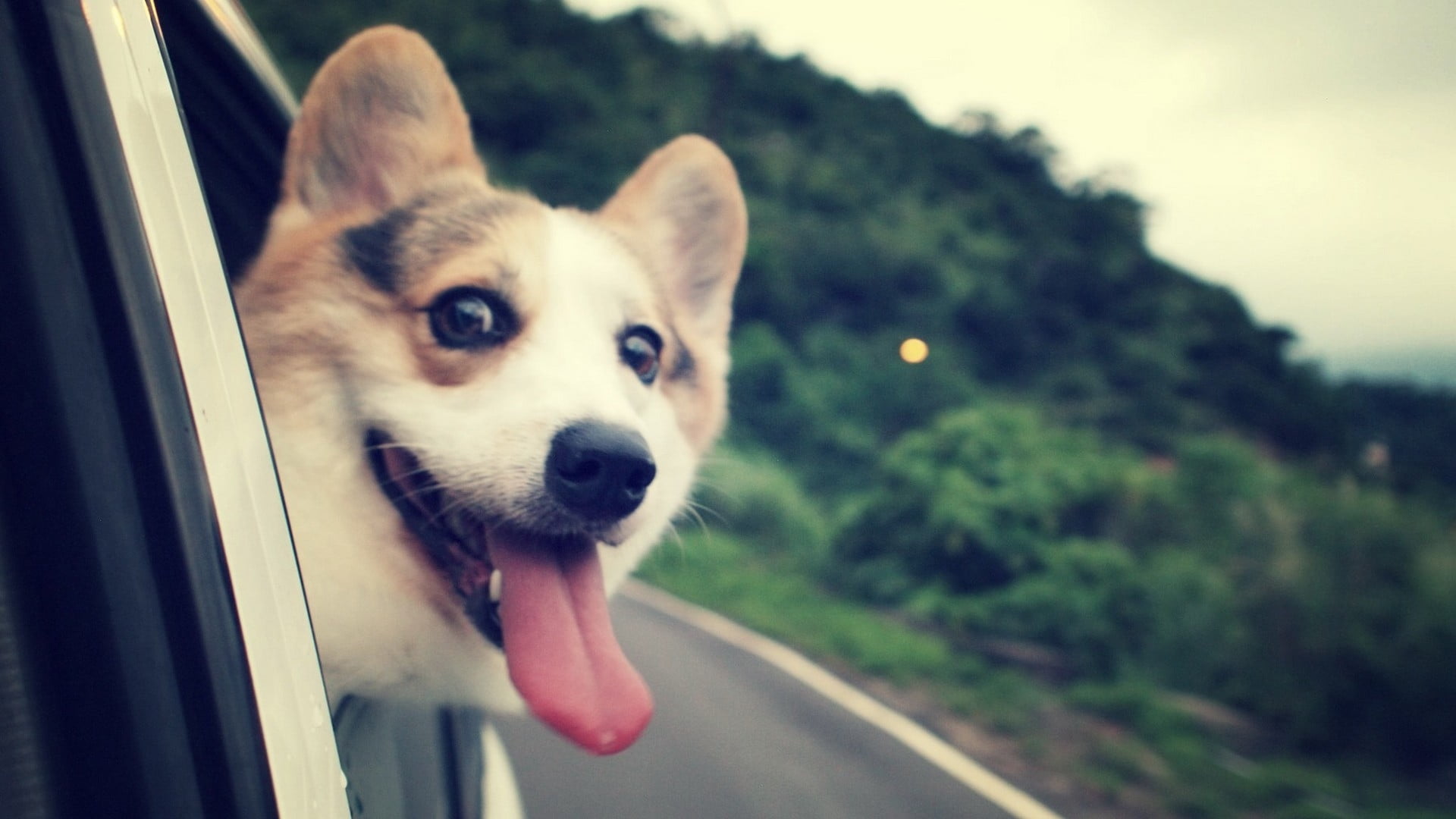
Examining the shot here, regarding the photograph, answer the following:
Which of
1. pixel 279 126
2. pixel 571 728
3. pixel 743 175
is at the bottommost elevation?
pixel 571 728

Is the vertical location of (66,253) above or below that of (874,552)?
above

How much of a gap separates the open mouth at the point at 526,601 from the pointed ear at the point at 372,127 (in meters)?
0.36

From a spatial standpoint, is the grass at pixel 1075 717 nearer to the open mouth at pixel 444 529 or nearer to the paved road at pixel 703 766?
the paved road at pixel 703 766

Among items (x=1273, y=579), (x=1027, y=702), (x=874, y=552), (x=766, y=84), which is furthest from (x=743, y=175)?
(x=874, y=552)

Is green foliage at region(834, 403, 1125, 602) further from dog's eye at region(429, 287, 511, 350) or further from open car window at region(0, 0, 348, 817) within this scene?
open car window at region(0, 0, 348, 817)

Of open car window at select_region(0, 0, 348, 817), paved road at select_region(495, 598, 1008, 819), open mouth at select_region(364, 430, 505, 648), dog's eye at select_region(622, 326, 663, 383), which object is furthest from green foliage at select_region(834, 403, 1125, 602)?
open car window at select_region(0, 0, 348, 817)

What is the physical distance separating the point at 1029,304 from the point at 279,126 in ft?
18.7

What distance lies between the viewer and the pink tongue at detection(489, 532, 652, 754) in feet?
3.45

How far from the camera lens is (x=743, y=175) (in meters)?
1.67

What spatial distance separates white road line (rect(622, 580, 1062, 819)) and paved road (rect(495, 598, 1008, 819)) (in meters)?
0.22

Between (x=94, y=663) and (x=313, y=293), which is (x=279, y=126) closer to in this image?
(x=313, y=293)

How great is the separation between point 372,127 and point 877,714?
3.83 meters

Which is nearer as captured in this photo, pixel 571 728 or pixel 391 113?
pixel 571 728

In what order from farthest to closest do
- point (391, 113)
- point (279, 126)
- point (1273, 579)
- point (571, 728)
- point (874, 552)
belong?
point (874, 552) → point (1273, 579) → point (279, 126) → point (391, 113) → point (571, 728)
